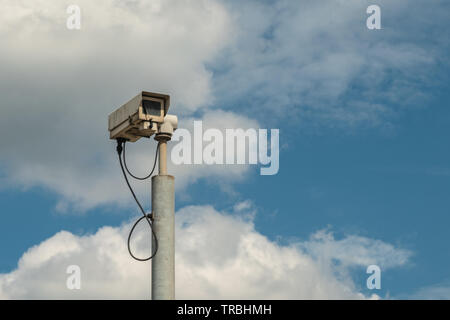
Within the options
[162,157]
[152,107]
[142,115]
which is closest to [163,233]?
[162,157]

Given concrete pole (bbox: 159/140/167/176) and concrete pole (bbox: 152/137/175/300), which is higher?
concrete pole (bbox: 159/140/167/176)

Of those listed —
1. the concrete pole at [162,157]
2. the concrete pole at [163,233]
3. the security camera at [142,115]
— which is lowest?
the concrete pole at [163,233]

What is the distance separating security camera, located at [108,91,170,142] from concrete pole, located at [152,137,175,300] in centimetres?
94

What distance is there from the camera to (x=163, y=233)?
22078 mm

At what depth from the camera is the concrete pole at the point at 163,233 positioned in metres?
21.7

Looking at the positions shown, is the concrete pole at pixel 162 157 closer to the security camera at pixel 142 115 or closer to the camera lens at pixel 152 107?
the security camera at pixel 142 115

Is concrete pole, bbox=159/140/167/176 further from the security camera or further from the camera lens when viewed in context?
the camera lens

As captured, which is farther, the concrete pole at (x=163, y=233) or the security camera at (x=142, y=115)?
the security camera at (x=142, y=115)

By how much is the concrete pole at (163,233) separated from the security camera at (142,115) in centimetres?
94

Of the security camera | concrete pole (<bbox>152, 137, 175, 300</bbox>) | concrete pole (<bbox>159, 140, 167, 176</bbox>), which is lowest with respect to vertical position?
concrete pole (<bbox>152, 137, 175, 300</bbox>)

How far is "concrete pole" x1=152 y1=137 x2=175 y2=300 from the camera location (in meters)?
21.7

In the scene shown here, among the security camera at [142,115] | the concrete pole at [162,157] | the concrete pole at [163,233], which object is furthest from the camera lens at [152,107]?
the concrete pole at [163,233]

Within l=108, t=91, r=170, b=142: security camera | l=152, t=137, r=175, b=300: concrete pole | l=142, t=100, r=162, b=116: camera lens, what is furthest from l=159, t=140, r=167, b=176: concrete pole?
l=142, t=100, r=162, b=116: camera lens
